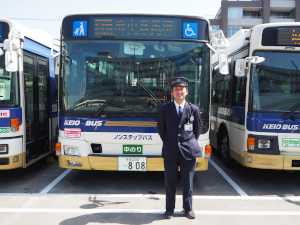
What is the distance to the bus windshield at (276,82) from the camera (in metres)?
5.62

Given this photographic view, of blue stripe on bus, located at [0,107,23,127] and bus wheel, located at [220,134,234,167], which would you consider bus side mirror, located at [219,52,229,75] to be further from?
blue stripe on bus, located at [0,107,23,127]

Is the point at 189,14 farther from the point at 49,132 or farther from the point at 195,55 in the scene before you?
the point at 49,132

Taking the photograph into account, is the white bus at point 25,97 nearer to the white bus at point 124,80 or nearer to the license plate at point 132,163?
the white bus at point 124,80

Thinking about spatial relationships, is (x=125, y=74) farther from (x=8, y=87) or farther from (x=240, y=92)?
(x=240, y=92)

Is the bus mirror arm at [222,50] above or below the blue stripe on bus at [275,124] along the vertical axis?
above

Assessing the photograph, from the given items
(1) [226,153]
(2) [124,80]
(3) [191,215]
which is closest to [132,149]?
(2) [124,80]

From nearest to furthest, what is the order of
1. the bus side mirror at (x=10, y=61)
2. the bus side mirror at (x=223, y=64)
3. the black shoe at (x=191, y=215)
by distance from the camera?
1. the black shoe at (x=191, y=215)
2. the bus side mirror at (x=10, y=61)
3. the bus side mirror at (x=223, y=64)

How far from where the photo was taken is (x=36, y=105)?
21.9ft

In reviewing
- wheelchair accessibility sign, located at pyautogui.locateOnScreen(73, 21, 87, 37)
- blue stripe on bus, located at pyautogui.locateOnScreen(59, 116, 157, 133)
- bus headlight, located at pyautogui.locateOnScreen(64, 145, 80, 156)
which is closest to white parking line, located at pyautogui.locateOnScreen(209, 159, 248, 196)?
blue stripe on bus, located at pyautogui.locateOnScreen(59, 116, 157, 133)

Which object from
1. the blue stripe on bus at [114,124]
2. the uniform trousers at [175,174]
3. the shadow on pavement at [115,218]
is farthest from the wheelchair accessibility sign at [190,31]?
the shadow on pavement at [115,218]

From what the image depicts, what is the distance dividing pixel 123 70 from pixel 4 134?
246 cm

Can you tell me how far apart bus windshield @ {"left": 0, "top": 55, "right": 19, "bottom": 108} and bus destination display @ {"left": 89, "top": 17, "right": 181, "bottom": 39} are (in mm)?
1696

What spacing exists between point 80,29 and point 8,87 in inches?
67.7

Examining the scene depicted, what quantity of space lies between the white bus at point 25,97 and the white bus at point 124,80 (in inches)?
34.5
